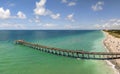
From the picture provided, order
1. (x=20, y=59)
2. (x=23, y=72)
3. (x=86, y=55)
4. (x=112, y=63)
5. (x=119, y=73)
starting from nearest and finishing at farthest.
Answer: (x=119, y=73), (x=23, y=72), (x=112, y=63), (x=20, y=59), (x=86, y=55)

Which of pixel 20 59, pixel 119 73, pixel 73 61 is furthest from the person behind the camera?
pixel 20 59

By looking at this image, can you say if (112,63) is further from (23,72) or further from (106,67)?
(23,72)

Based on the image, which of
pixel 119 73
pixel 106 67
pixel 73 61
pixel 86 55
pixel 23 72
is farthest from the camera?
pixel 86 55

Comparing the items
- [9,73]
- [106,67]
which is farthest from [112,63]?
[9,73]

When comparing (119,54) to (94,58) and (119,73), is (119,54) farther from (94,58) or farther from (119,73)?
(119,73)

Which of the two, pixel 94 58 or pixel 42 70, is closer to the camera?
pixel 42 70

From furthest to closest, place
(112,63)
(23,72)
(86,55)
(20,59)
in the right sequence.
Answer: (86,55), (20,59), (112,63), (23,72)

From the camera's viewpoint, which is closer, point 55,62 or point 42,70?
point 42,70

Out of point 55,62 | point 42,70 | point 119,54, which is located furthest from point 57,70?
point 119,54
